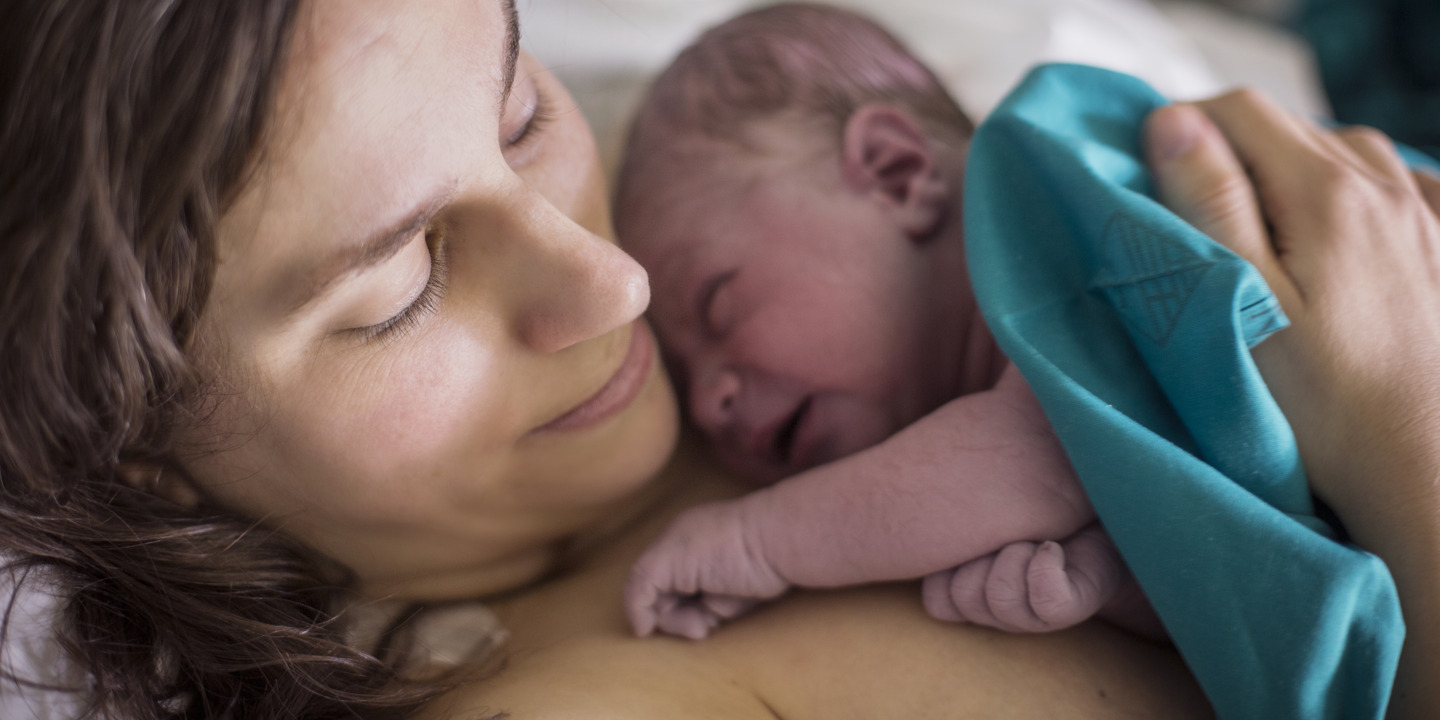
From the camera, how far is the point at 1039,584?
2.39 ft

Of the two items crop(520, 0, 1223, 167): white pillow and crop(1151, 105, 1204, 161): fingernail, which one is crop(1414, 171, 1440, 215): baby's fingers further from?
crop(520, 0, 1223, 167): white pillow

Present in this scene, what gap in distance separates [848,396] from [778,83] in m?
0.43

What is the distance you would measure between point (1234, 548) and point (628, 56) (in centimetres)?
129

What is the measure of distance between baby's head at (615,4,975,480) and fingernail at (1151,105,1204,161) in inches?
9.2

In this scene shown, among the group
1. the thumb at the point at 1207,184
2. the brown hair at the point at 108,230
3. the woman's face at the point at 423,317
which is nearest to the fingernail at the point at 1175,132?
the thumb at the point at 1207,184

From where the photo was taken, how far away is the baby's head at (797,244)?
3.25 feet

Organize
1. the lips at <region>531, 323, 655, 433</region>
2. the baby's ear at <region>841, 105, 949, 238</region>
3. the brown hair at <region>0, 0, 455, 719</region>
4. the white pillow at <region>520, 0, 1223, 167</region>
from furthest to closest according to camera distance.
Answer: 1. the white pillow at <region>520, 0, 1223, 167</region>
2. the baby's ear at <region>841, 105, 949, 238</region>
3. the lips at <region>531, 323, 655, 433</region>
4. the brown hair at <region>0, 0, 455, 719</region>

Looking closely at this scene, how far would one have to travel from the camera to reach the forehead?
0.56 m

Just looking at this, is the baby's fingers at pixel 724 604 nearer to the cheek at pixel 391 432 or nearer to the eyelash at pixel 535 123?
the cheek at pixel 391 432

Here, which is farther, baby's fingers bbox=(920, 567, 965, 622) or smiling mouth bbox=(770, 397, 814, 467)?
smiling mouth bbox=(770, 397, 814, 467)

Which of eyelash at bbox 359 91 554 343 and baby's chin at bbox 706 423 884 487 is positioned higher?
eyelash at bbox 359 91 554 343

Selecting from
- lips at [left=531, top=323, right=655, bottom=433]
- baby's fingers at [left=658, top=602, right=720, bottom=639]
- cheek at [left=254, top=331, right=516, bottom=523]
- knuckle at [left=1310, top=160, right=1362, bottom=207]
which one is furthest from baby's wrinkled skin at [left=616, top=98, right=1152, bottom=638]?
knuckle at [left=1310, top=160, right=1362, bottom=207]

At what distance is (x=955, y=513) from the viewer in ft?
2.52

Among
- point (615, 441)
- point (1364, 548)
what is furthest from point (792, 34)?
point (1364, 548)
